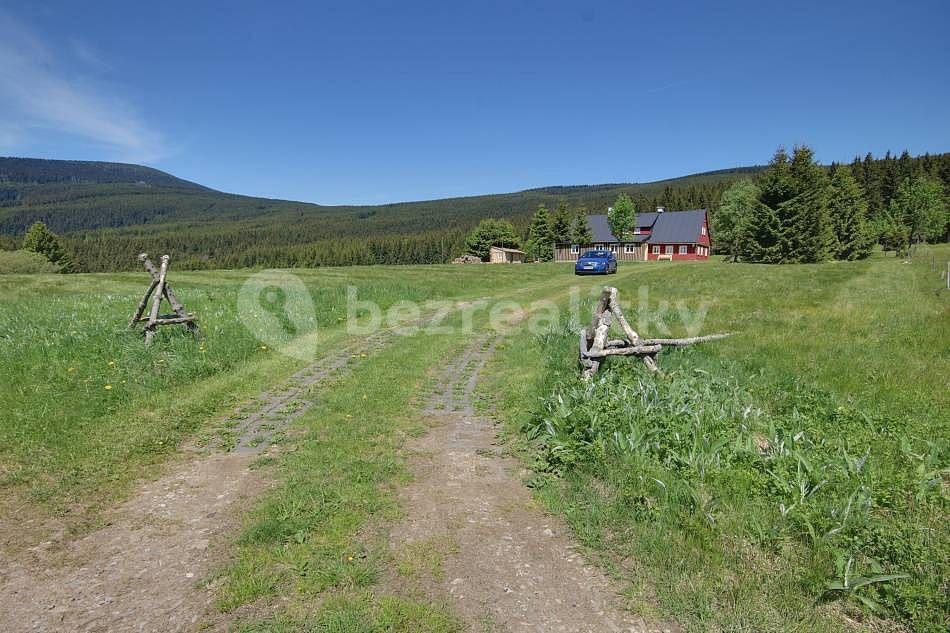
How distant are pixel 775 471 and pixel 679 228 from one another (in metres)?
77.0

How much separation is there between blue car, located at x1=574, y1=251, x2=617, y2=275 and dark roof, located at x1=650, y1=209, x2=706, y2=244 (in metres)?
43.0

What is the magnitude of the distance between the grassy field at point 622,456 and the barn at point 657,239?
6496cm

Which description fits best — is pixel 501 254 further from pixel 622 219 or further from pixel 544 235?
pixel 622 219

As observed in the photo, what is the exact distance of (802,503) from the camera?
4566 mm

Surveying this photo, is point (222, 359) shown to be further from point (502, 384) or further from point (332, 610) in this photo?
point (332, 610)

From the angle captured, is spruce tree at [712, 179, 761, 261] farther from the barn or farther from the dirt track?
the dirt track

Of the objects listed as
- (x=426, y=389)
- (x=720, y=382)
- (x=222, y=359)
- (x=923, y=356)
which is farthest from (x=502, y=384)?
(x=923, y=356)

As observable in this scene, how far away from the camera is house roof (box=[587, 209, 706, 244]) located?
73.6 metres

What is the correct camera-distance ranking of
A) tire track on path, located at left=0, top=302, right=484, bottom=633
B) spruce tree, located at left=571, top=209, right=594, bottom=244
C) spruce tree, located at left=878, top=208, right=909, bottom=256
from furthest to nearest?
spruce tree, located at left=571, top=209, right=594, bottom=244 → spruce tree, located at left=878, top=208, right=909, bottom=256 → tire track on path, located at left=0, top=302, right=484, bottom=633

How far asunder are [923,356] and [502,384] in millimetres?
8114

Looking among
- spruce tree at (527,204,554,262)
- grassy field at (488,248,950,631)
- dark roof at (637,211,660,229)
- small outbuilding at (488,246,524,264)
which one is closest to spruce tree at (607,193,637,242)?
dark roof at (637,211,660,229)

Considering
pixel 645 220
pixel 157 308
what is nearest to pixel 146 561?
pixel 157 308

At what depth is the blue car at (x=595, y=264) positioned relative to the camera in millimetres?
35719

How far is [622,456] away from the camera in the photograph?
19.0ft
